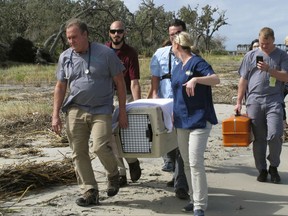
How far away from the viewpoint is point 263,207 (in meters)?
5.46

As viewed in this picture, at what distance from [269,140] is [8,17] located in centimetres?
6512

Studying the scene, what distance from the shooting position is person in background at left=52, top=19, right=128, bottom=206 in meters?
5.37

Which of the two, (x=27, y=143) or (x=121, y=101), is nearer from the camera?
(x=121, y=101)

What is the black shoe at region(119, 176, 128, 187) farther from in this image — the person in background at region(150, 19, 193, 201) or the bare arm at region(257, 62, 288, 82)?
the bare arm at region(257, 62, 288, 82)

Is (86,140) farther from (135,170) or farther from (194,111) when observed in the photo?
(194,111)

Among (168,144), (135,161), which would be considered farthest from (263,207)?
(135,161)

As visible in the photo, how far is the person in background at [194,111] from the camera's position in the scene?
4855mm

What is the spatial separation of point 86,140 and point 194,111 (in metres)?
1.35

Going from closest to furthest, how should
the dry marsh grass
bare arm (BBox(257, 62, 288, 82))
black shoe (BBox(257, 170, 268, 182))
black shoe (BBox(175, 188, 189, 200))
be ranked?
black shoe (BBox(175, 188, 189, 200)), the dry marsh grass, bare arm (BBox(257, 62, 288, 82)), black shoe (BBox(257, 170, 268, 182))

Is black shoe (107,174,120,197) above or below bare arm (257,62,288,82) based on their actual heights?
below

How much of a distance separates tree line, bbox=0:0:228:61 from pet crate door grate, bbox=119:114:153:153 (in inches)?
1842

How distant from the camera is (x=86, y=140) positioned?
18.3ft

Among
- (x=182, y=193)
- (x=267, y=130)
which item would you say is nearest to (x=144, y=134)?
(x=182, y=193)

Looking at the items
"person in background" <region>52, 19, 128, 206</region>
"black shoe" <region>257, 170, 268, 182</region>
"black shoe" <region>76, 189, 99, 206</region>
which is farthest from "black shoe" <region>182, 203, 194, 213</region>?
"black shoe" <region>257, 170, 268, 182</region>
